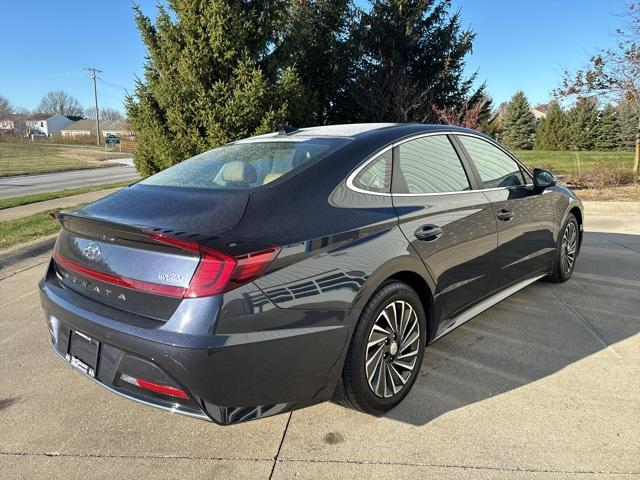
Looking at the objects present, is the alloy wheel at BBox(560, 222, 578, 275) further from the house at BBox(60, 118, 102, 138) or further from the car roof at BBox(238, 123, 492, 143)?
the house at BBox(60, 118, 102, 138)

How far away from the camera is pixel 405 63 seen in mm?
13203

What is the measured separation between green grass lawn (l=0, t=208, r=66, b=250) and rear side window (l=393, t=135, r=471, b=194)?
5857 millimetres

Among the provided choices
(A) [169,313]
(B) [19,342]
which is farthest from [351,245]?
(B) [19,342]

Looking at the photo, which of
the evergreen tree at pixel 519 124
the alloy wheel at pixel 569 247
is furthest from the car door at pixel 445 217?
the evergreen tree at pixel 519 124

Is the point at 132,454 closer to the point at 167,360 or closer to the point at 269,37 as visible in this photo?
the point at 167,360

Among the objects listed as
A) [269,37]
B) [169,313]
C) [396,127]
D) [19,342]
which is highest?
[269,37]

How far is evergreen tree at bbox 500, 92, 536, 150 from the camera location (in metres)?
42.8

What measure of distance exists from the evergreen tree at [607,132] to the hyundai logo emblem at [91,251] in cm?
4237

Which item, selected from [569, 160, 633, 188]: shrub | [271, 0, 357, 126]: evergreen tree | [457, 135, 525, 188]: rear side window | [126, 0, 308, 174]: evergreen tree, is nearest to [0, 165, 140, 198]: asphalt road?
[126, 0, 308, 174]: evergreen tree

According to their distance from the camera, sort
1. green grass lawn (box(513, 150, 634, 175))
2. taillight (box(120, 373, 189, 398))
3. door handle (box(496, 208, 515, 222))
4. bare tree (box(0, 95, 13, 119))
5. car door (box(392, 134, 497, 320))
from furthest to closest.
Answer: bare tree (box(0, 95, 13, 119))
green grass lawn (box(513, 150, 634, 175))
door handle (box(496, 208, 515, 222))
car door (box(392, 134, 497, 320))
taillight (box(120, 373, 189, 398))

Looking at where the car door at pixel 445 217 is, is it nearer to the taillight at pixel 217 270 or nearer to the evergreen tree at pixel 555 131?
the taillight at pixel 217 270

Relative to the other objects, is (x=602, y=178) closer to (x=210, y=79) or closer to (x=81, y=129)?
(x=210, y=79)

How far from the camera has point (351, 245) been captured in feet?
7.55

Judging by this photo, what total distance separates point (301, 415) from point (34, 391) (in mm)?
1670
